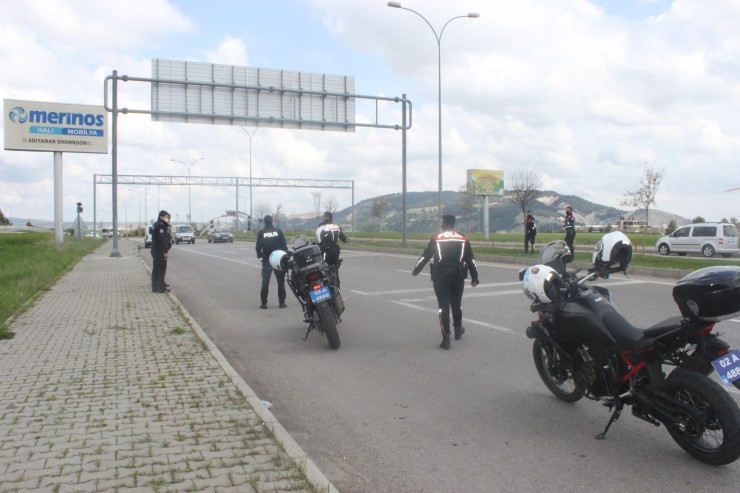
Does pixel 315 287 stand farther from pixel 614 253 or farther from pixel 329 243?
pixel 614 253

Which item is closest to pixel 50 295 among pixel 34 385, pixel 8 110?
pixel 34 385

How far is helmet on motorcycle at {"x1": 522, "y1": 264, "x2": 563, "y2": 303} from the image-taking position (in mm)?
4586

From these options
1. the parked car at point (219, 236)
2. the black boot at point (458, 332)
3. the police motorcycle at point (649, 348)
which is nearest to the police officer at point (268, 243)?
the black boot at point (458, 332)

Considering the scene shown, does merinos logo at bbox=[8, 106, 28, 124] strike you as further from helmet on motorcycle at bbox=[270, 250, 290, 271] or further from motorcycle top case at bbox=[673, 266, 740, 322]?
motorcycle top case at bbox=[673, 266, 740, 322]

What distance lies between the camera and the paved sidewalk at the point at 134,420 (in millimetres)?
3602

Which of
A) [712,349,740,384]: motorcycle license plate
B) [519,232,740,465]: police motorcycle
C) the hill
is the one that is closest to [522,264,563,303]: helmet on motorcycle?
[519,232,740,465]: police motorcycle

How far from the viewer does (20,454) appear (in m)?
3.92

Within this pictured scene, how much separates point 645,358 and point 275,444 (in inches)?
98.6

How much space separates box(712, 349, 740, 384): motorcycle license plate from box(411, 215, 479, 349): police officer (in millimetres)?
3861

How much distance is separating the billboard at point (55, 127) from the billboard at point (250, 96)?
1207 cm

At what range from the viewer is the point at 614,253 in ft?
14.0

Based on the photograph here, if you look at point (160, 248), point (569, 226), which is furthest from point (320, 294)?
point (569, 226)

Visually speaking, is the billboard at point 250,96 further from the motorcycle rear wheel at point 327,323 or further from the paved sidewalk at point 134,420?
the motorcycle rear wheel at point 327,323

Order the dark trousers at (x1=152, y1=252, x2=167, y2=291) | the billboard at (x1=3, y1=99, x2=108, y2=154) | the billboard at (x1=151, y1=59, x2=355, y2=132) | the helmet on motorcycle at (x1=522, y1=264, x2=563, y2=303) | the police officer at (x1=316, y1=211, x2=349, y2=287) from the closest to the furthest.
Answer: the helmet on motorcycle at (x1=522, y1=264, x2=563, y2=303) < the police officer at (x1=316, y1=211, x2=349, y2=287) < the dark trousers at (x1=152, y1=252, x2=167, y2=291) < the billboard at (x1=151, y1=59, x2=355, y2=132) < the billboard at (x1=3, y1=99, x2=108, y2=154)
